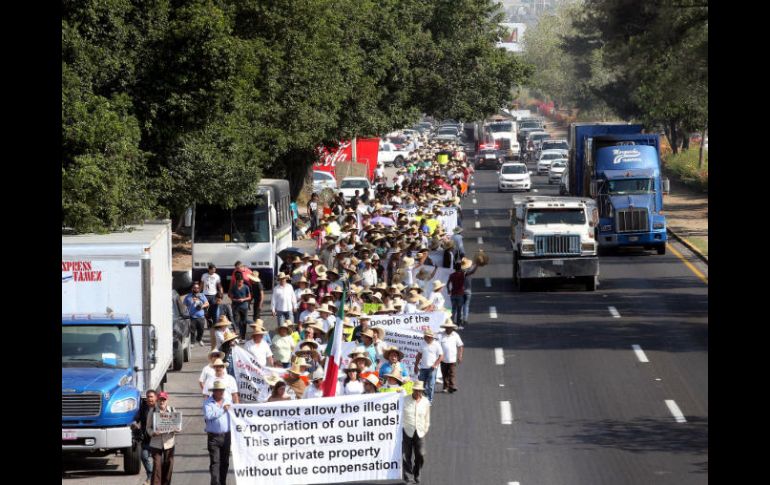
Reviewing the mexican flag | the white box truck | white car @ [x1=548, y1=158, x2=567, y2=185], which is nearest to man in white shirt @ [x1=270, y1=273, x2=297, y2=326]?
the white box truck

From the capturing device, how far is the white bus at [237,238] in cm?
3941

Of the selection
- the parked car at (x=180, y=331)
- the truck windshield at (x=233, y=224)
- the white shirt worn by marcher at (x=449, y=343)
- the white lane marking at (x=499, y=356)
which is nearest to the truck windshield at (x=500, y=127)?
the truck windshield at (x=233, y=224)

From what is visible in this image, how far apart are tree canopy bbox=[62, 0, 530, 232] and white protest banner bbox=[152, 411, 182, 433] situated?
8.81 metres

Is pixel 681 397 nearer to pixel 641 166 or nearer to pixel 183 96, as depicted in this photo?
pixel 183 96

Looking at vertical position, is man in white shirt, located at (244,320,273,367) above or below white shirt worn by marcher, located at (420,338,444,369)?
above

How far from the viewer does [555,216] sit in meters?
39.0

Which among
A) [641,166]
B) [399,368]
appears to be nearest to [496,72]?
[641,166]

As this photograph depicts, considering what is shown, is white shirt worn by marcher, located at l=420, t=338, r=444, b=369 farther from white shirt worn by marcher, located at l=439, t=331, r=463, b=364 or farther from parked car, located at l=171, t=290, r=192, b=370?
parked car, located at l=171, t=290, r=192, b=370

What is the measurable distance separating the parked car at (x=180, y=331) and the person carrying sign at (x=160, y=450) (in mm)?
8787

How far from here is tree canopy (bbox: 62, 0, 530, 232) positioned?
28.4m

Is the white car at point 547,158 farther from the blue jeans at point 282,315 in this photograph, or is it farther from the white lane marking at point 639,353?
the blue jeans at point 282,315

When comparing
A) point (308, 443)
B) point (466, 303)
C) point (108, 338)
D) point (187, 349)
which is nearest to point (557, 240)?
point (466, 303)

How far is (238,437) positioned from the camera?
17594 millimetres
